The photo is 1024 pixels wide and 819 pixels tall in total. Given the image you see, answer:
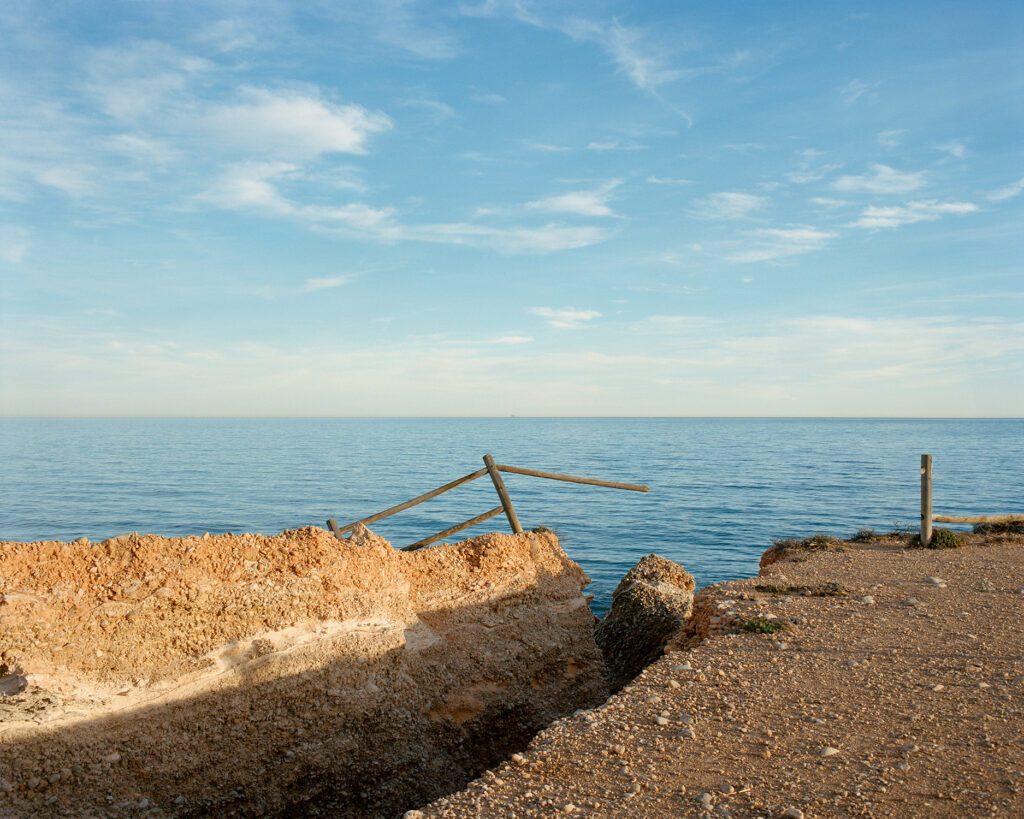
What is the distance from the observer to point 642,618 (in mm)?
9664

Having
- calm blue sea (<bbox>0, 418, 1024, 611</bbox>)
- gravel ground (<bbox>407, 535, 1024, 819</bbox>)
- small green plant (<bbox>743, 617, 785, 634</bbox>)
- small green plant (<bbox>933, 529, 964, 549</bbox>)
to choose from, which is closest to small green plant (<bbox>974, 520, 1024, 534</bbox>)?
small green plant (<bbox>933, 529, 964, 549</bbox>)

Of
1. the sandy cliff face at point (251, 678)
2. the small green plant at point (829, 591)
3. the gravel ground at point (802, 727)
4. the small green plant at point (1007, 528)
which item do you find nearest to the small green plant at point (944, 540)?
the small green plant at point (1007, 528)

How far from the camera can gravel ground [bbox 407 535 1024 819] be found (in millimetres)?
4449

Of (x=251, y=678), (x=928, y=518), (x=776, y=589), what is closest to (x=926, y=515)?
(x=928, y=518)

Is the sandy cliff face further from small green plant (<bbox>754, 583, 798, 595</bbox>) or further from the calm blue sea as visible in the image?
the calm blue sea

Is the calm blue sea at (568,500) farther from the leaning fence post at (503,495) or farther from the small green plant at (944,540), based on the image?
the leaning fence post at (503,495)

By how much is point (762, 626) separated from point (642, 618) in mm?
2106

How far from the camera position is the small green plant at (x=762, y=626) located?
7.85 meters

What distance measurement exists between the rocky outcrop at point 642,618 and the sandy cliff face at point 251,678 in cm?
110

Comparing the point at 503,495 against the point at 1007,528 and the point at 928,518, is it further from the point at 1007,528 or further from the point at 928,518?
the point at 1007,528

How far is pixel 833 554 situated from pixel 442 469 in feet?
136

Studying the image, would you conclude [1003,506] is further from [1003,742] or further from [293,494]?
[293,494]

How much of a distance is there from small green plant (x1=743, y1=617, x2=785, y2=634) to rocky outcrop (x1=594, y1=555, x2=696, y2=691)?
1.22 meters

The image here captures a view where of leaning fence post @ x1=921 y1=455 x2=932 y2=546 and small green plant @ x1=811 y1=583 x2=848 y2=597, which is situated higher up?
leaning fence post @ x1=921 y1=455 x2=932 y2=546
